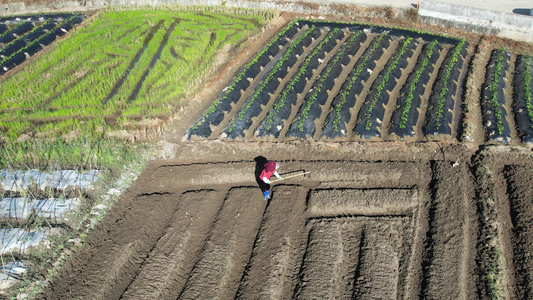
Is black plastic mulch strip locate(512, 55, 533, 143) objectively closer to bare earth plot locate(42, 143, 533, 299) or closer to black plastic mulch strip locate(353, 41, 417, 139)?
bare earth plot locate(42, 143, 533, 299)

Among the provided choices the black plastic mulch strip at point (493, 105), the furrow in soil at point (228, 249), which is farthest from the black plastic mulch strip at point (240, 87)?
the black plastic mulch strip at point (493, 105)

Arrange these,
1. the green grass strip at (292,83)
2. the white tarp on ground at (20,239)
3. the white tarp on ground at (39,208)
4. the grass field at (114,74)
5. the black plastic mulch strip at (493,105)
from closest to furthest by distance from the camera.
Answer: the white tarp on ground at (20,239), the white tarp on ground at (39,208), the black plastic mulch strip at (493,105), the green grass strip at (292,83), the grass field at (114,74)

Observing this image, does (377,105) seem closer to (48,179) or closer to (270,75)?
(270,75)

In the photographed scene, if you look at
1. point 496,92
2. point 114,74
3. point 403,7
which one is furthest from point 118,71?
point 496,92

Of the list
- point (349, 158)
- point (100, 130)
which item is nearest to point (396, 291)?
A: point (349, 158)

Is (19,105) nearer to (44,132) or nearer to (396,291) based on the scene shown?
(44,132)

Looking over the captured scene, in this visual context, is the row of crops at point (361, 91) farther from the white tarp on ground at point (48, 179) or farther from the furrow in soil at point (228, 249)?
the white tarp on ground at point (48, 179)
